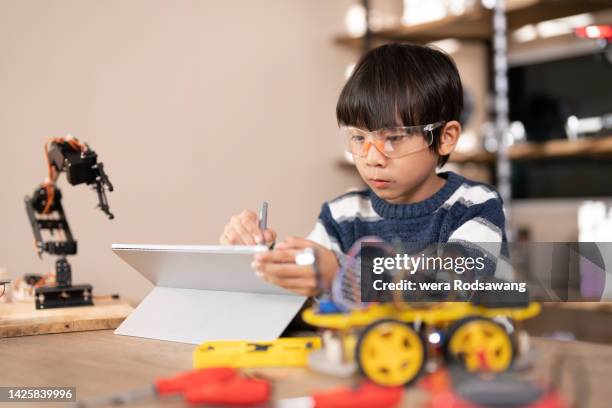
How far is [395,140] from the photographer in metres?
1.20

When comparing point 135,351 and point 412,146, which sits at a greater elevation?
point 412,146

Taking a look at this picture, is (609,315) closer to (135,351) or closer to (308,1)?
(308,1)

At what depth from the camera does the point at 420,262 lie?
839mm

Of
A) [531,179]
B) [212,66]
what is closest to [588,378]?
[212,66]

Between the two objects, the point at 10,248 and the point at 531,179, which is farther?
the point at 531,179

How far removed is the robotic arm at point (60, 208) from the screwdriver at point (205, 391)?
718mm

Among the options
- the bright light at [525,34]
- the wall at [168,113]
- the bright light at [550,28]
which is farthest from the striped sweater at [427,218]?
the bright light at [525,34]

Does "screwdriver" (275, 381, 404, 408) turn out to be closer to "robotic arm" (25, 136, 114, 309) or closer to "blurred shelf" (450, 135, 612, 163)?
"robotic arm" (25, 136, 114, 309)

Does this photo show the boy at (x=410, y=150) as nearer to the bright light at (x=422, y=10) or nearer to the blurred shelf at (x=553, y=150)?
the blurred shelf at (x=553, y=150)

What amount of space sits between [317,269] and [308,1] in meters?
2.70

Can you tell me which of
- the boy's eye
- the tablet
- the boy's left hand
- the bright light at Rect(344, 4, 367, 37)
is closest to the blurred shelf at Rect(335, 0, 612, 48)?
the bright light at Rect(344, 4, 367, 37)

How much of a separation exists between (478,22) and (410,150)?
82.5 inches

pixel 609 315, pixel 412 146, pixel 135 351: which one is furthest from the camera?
pixel 609 315

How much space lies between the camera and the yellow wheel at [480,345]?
66cm
